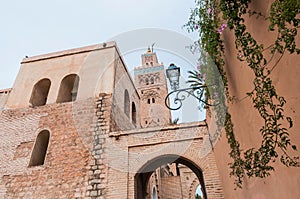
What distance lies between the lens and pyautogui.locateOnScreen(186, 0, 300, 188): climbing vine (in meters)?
1.47

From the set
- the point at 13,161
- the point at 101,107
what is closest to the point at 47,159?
the point at 13,161

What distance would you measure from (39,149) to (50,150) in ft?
2.67

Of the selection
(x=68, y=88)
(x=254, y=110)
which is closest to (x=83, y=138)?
(x=68, y=88)

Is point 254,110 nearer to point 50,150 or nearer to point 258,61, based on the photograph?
point 258,61

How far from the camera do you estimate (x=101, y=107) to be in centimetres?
723

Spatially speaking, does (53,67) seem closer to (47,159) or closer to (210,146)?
(47,159)

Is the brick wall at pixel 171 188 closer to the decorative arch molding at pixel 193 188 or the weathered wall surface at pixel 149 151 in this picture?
the decorative arch molding at pixel 193 188

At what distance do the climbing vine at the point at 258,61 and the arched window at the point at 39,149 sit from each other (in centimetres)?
597

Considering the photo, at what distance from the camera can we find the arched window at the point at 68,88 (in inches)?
327

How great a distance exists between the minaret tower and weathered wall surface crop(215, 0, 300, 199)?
23158 mm

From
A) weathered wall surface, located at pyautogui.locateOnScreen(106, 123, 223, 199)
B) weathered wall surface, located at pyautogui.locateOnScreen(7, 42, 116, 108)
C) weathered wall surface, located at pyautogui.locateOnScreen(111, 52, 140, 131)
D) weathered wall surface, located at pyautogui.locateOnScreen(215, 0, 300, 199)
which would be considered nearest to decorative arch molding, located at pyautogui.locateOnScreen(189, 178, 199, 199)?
weathered wall surface, located at pyautogui.locateOnScreen(111, 52, 140, 131)

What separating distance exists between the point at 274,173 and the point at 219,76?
5.51ft

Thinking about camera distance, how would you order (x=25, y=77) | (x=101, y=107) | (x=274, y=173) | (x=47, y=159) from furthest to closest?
(x=25, y=77) < (x=101, y=107) < (x=47, y=159) < (x=274, y=173)

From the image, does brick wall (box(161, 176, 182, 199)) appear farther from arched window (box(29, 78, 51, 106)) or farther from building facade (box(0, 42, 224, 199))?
arched window (box(29, 78, 51, 106))
